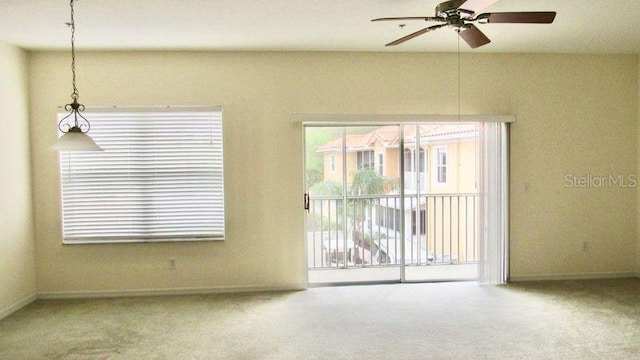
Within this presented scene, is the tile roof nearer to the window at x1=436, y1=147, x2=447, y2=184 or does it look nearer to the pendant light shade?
the window at x1=436, y1=147, x2=447, y2=184

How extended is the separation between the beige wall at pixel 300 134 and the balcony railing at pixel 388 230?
930mm

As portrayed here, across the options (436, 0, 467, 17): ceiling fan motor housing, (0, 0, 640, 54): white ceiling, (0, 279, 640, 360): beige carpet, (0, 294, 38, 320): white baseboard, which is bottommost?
(0, 279, 640, 360): beige carpet

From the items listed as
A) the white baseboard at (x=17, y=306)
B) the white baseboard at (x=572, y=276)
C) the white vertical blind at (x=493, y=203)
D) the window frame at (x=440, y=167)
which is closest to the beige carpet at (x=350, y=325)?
the white baseboard at (x=17, y=306)

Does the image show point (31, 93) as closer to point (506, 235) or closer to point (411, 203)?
point (411, 203)

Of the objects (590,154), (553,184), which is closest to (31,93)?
(553,184)

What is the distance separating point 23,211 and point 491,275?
4.87m

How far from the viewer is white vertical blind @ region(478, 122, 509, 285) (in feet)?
16.5

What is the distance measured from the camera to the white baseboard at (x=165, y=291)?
476cm

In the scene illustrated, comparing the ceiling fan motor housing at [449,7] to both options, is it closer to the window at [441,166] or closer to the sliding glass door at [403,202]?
the sliding glass door at [403,202]

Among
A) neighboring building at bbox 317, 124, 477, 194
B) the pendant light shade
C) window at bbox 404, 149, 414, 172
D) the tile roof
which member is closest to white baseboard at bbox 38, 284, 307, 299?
neighboring building at bbox 317, 124, 477, 194

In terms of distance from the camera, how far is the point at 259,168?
16.0ft

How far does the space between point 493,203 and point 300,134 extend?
2228mm

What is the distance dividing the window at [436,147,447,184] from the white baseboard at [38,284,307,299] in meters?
2.56

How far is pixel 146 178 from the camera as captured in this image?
476cm
